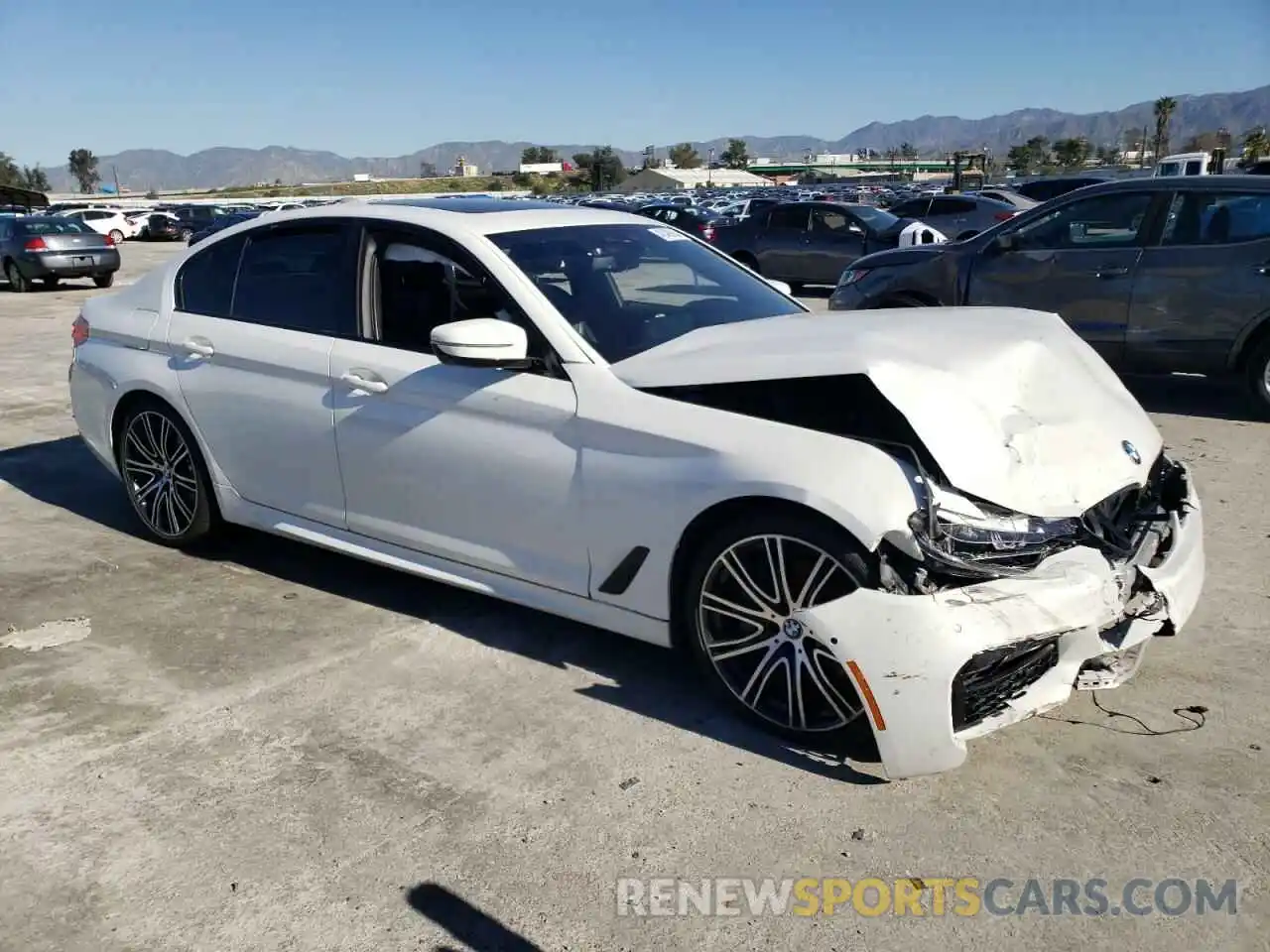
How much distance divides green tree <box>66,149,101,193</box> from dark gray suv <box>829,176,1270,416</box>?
15337 centimetres

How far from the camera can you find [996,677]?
2.98 meters

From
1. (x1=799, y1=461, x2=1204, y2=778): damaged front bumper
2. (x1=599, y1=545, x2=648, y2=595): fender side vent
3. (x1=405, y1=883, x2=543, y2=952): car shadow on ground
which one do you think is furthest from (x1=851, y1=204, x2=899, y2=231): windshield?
(x1=405, y1=883, x2=543, y2=952): car shadow on ground

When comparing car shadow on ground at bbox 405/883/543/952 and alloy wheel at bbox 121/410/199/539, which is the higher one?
alloy wheel at bbox 121/410/199/539

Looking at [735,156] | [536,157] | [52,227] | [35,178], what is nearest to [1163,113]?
[735,156]

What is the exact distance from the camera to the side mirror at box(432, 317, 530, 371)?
353 centimetres

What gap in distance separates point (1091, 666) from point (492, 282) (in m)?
2.40

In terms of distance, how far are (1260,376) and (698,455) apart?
5.78 m

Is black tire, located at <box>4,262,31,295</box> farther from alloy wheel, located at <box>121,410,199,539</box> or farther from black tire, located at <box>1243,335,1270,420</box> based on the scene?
black tire, located at <box>1243,335,1270,420</box>

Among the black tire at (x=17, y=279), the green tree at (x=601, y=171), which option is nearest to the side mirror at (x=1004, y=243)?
the black tire at (x=17, y=279)

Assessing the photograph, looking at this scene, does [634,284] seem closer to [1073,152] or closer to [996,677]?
[996,677]

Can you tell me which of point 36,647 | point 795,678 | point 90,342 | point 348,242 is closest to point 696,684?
point 795,678

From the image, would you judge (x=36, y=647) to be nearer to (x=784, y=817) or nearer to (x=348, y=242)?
(x=348, y=242)

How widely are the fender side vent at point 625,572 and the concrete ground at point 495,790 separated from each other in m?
0.40

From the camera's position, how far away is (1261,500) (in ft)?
18.4
